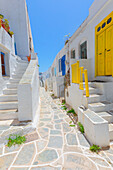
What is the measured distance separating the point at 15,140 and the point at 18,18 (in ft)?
34.7

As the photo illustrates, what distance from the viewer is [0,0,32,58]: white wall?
8.23 metres

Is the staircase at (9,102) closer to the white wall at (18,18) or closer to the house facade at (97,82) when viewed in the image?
the house facade at (97,82)

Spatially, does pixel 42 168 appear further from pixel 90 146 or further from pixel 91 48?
pixel 91 48

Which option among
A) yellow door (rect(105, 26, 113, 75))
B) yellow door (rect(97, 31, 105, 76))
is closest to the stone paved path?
yellow door (rect(105, 26, 113, 75))

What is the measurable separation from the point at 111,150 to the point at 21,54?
375 inches

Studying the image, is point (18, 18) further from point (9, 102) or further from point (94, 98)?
point (94, 98)

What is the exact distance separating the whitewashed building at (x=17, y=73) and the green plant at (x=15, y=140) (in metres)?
0.56

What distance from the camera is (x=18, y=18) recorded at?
8.43 meters

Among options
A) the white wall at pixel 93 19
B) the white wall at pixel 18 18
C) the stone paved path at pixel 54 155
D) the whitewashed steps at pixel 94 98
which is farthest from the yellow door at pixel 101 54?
the white wall at pixel 18 18

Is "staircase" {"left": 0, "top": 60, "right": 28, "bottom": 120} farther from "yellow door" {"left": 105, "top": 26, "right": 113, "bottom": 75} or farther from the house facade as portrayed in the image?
"yellow door" {"left": 105, "top": 26, "right": 113, "bottom": 75}

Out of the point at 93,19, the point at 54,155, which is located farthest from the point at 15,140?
the point at 93,19

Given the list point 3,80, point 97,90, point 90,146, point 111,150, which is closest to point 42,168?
point 90,146

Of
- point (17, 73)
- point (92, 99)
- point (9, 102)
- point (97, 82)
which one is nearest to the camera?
point (92, 99)

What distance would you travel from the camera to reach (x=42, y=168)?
1.72 meters
